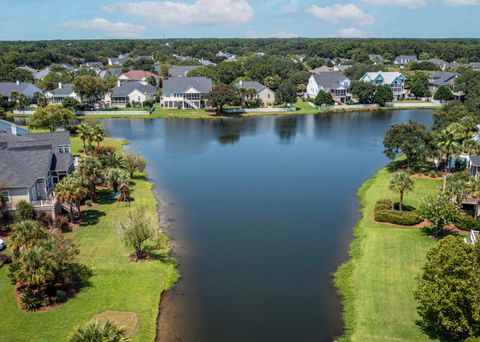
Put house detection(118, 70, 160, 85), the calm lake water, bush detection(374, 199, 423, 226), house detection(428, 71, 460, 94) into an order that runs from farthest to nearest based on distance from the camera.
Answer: house detection(118, 70, 160, 85), house detection(428, 71, 460, 94), bush detection(374, 199, 423, 226), the calm lake water

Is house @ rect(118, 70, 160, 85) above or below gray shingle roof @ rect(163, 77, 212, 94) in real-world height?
above

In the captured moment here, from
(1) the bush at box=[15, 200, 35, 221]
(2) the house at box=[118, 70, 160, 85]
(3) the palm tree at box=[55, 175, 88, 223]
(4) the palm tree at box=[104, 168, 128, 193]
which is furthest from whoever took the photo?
(2) the house at box=[118, 70, 160, 85]

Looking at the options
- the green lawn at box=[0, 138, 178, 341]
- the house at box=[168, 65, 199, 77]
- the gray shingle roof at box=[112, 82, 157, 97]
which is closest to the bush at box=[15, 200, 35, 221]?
the green lawn at box=[0, 138, 178, 341]

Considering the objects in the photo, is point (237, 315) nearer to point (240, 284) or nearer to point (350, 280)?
point (240, 284)

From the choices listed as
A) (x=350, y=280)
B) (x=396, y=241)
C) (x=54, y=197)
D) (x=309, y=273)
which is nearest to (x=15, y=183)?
(x=54, y=197)

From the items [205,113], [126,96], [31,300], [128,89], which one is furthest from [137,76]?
[31,300]

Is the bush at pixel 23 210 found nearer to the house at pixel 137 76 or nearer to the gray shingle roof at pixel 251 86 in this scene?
the gray shingle roof at pixel 251 86

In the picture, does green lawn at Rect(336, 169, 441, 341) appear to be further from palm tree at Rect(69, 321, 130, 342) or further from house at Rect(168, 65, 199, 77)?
house at Rect(168, 65, 199, 77)
